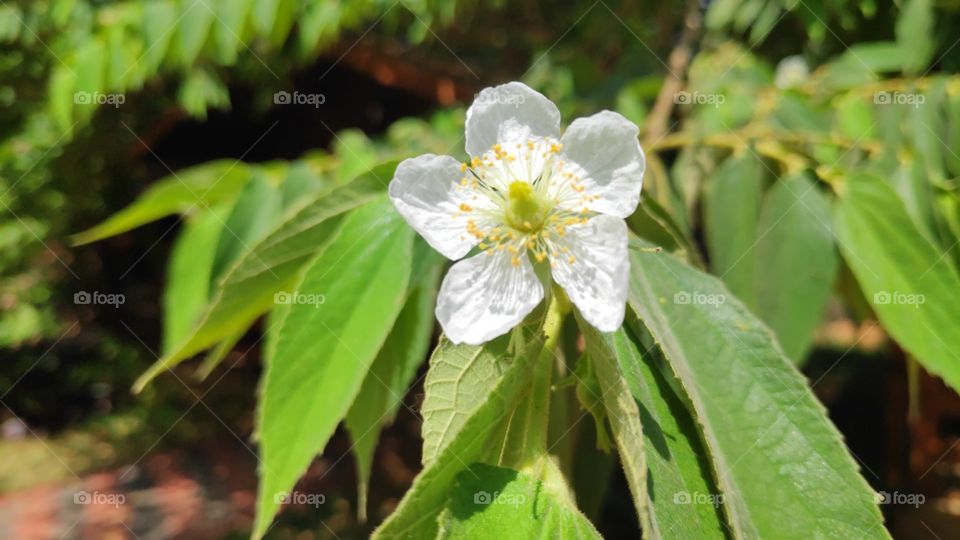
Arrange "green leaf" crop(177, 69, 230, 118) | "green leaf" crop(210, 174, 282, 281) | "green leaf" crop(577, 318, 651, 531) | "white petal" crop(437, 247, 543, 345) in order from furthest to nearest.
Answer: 1. "green leaf" crop(177, 69, 230, 118)
2. "green leaf" crop(210, 174, 282, 281)
3. "white petal" crop(437, 247, 543, 345)
4. "green leaf" crop(577, 318, 651, 531)

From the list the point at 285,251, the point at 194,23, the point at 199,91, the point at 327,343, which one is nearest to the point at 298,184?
the point at 285,251

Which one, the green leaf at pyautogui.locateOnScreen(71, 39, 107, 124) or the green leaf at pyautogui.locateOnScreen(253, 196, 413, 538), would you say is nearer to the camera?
the green leaf at pyautogui.locateOnScreen(253, 196, 413, 538)

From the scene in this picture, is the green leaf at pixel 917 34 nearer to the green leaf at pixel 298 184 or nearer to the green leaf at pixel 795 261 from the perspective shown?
the green leaf at pixel 795 261

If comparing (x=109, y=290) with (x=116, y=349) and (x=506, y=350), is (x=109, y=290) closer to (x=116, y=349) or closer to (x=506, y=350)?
(x=116, y=349)

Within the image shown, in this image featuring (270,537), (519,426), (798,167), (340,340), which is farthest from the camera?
(270,537)

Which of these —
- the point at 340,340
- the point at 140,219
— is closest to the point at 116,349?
the point at 140,219

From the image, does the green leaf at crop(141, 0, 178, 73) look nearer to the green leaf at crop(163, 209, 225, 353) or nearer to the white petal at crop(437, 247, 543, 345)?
the green leaf at crop(163, 209, 225, 353)

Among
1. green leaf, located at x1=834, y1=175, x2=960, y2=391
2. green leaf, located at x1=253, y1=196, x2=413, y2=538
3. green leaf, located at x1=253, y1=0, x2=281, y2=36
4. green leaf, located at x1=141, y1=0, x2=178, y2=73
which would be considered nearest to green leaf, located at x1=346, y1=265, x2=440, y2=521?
green leaf, located at x1=253, y1=196, x2=413, y2=538

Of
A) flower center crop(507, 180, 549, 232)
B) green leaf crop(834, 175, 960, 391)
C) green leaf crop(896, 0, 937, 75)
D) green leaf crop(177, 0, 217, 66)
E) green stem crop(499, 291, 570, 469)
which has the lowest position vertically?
green leaf crop(177, 0, 217, 66)
